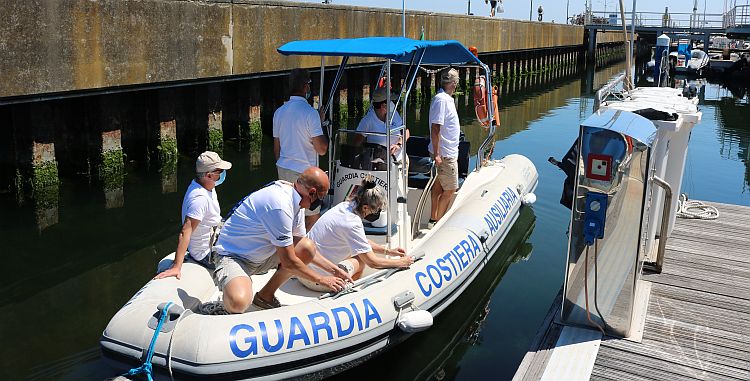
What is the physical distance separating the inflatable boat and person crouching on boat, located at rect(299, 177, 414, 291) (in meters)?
0.19

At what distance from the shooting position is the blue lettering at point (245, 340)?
15.0 ft

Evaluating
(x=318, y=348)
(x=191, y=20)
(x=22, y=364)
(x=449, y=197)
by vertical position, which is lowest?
(x=22, y=364)

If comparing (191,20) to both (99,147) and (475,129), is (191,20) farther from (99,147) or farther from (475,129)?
(475,129)

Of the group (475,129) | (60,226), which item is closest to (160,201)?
(60,226)

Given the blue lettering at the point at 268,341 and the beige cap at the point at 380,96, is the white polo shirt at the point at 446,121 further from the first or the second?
the blue lettering at the point at 268,341

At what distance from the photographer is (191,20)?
1262cm

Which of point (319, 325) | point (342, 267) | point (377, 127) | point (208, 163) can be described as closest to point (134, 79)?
point (377, 127)

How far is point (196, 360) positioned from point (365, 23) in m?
14.8

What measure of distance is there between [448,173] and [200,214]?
9.82 ft

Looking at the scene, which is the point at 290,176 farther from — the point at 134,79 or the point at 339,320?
the point at 134,79

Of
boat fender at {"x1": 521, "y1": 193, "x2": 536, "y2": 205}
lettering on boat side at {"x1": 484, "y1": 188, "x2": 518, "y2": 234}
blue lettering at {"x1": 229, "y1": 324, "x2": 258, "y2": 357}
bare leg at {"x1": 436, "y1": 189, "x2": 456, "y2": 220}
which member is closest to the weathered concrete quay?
boat fender at {"x1": 521, "y1": 193, "x2": 536, "y2": 205}

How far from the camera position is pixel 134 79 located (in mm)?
11609

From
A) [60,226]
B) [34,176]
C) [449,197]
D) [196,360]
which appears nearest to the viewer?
[196,360]

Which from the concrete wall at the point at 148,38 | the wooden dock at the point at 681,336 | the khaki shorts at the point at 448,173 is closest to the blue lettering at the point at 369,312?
the wooden dock at the point at 681,336
